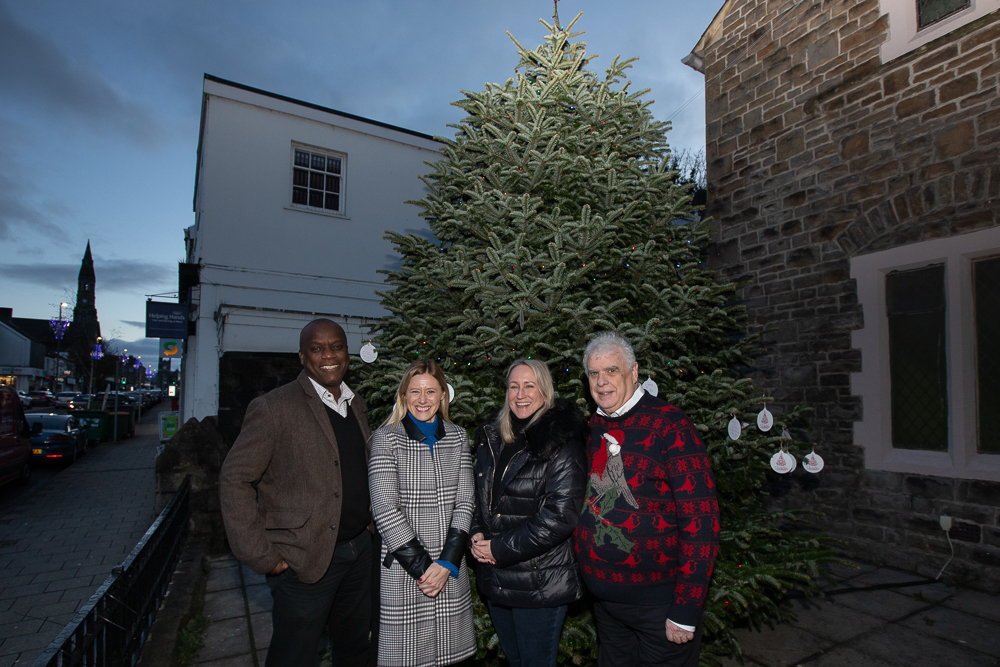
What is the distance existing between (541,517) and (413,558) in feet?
2.11

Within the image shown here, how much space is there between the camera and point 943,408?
5.74m

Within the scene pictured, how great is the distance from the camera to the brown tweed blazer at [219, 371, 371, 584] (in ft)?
8.03

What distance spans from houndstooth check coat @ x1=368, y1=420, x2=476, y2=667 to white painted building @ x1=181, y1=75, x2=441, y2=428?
8.98 meters

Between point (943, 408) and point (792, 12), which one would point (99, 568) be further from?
point (792, 12)

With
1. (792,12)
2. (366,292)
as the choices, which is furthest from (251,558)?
(366,292)

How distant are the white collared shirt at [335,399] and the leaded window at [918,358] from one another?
6.07m

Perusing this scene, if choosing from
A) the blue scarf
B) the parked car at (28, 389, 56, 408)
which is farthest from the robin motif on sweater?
the parked car at (28, 389, 56, 408)

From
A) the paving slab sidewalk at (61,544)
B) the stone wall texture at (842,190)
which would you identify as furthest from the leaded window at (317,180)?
the stone wall texture at (842,190)

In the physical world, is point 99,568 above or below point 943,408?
below

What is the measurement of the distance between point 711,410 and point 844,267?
406cm

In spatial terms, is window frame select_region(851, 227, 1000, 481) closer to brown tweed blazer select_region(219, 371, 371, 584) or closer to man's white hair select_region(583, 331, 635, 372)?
man's white hair select_region(583, 331, 635, 372)

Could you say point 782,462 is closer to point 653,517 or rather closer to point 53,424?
point 653,517

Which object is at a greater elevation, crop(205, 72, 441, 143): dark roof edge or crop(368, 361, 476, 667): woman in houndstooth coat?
crop(205, 72, 441, 143): dark roof edge

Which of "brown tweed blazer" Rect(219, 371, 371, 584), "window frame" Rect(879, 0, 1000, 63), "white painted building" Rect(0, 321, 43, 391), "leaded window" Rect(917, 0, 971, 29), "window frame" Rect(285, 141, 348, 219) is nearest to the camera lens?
"brown tweed blazer" Rect(219, 371, 371, 584)
